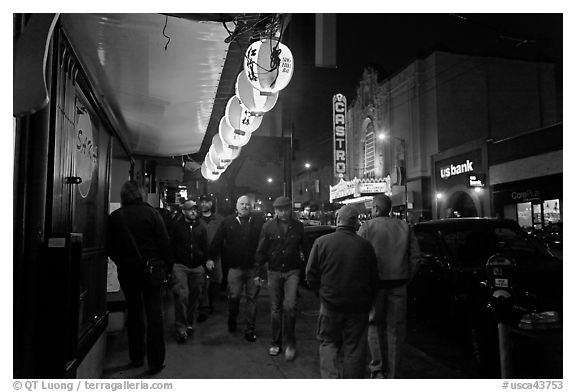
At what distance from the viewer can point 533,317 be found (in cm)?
413

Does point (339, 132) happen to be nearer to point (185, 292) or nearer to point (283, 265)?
point (185, 292)

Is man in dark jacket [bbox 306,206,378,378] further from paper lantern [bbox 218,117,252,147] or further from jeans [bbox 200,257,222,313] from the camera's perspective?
paper lantern [bbox 218,117,252,147]

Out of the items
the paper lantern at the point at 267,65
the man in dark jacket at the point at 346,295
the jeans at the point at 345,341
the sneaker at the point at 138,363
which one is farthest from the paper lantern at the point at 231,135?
the jeans at the point at 345,341

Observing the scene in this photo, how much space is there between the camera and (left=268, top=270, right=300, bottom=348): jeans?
5.23m

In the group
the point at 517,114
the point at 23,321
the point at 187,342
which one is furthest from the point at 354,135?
the point at 23,321

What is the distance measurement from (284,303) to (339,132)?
2600 cm

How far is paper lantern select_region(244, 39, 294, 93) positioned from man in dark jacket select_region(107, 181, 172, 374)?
2.07 m

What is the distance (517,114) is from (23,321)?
28.2 m

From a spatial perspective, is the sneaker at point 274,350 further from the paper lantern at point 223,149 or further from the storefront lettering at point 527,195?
the storefront lettering at point 527,195

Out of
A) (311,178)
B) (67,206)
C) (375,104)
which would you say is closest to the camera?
(67,206)

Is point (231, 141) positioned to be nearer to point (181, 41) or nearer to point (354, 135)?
point (181, 41)

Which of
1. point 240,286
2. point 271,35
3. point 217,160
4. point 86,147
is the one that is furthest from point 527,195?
point 86,147

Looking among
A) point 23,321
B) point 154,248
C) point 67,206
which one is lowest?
point 23,321

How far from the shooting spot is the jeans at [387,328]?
14.2ft
